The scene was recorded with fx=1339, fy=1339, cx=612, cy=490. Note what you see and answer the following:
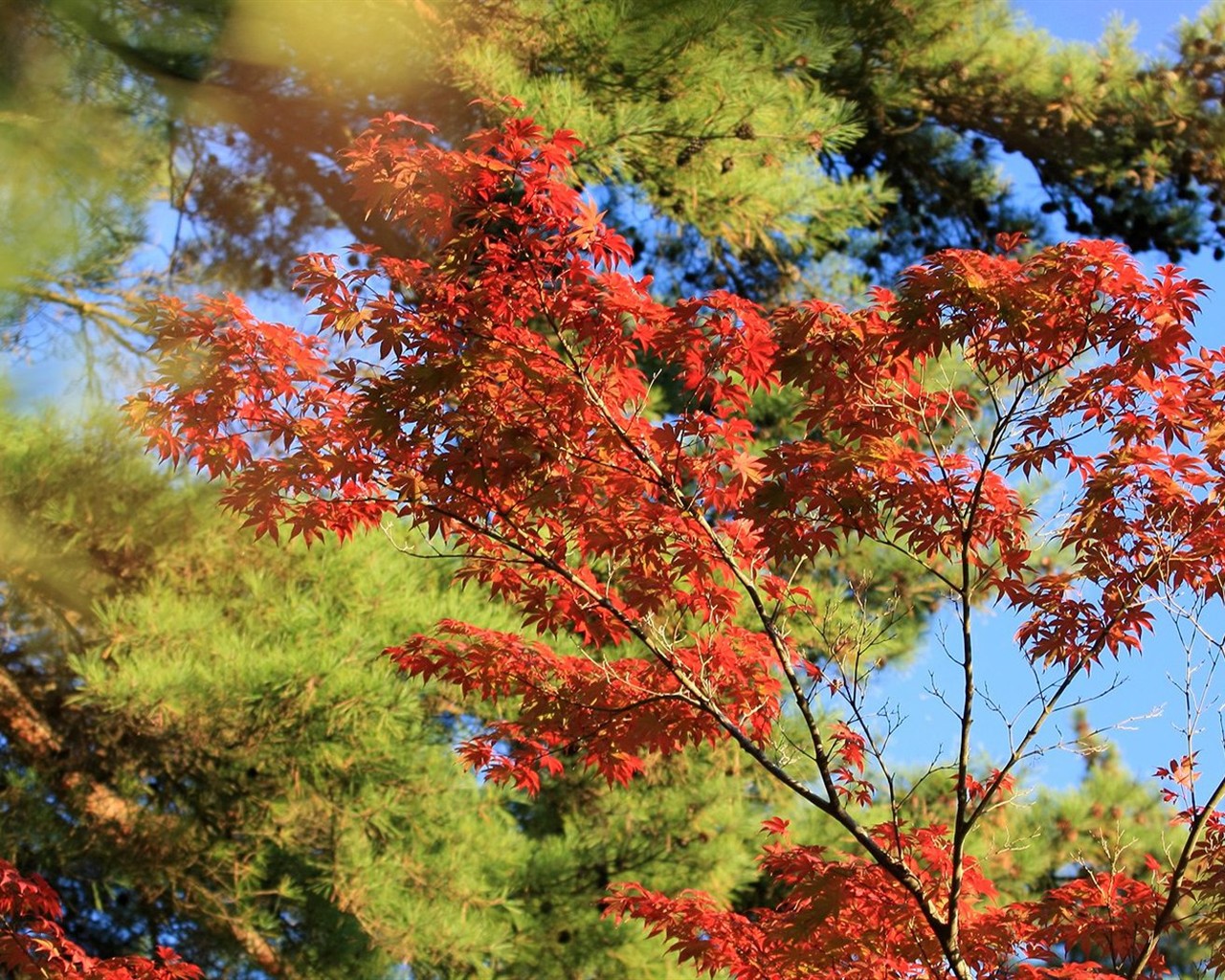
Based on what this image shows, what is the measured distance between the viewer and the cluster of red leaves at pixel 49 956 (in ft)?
11.4

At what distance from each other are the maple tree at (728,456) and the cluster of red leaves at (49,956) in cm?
117

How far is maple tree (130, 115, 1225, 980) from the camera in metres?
2.88

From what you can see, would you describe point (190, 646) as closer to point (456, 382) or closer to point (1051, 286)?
point (456, 382)

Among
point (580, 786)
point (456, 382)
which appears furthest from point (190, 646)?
point (456, 382)

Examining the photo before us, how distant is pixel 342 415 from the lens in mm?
3234

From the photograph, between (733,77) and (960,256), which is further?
(733,77)

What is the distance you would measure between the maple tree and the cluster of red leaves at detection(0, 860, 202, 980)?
46.2 inches

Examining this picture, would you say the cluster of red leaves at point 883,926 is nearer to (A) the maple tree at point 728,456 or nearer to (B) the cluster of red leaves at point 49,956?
(A) the maple tree at point 728,456

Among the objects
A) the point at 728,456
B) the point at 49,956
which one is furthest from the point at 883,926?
the point at 49,956

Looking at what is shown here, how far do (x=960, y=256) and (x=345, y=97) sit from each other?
496 cm

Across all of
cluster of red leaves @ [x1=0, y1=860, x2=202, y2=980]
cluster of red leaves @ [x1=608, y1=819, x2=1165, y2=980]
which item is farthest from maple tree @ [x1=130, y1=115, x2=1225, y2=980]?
cluster of red leaves @ [x1=0, y1=860, x2=202, y2=980]

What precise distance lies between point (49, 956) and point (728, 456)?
92.3 inches

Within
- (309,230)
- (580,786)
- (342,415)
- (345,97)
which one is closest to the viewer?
(342,415)

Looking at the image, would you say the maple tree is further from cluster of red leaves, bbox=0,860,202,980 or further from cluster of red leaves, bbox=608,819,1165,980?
cluster of red leaves, bbox=0,860,202,980
